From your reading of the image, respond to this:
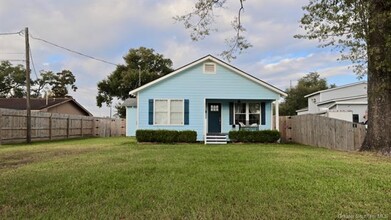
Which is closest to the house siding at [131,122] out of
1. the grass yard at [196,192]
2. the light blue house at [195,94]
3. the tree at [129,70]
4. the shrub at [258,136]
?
the light blue house at [195,94]

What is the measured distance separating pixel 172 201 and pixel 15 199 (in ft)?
7.73

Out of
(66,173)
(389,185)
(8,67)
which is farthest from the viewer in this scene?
(8,67)

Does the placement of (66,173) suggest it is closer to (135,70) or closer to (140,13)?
(140,13)

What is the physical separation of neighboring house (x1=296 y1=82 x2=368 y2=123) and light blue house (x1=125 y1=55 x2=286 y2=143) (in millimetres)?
6873

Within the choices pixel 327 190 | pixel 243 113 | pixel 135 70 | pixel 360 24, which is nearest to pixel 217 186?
pixel 327 190

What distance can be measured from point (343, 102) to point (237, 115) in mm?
12332

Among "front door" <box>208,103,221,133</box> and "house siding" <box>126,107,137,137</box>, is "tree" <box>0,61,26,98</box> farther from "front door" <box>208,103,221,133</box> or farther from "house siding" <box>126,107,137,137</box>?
"front door" <box>208,103,221,133</box>

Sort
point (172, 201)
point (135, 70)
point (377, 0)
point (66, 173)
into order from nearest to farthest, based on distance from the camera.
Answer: point (172, 201), point (66, 173), point (377, 0), point (135, 70)

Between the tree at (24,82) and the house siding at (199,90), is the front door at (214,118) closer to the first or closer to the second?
the house siding at (199,90)

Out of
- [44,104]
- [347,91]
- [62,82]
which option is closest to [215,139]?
[347,91]

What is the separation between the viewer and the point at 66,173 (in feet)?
23.9

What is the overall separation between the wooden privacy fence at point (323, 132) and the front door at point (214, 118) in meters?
4.30

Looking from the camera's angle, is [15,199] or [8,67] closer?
[15,199]

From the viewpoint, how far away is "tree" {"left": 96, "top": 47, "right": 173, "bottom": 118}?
151ft
